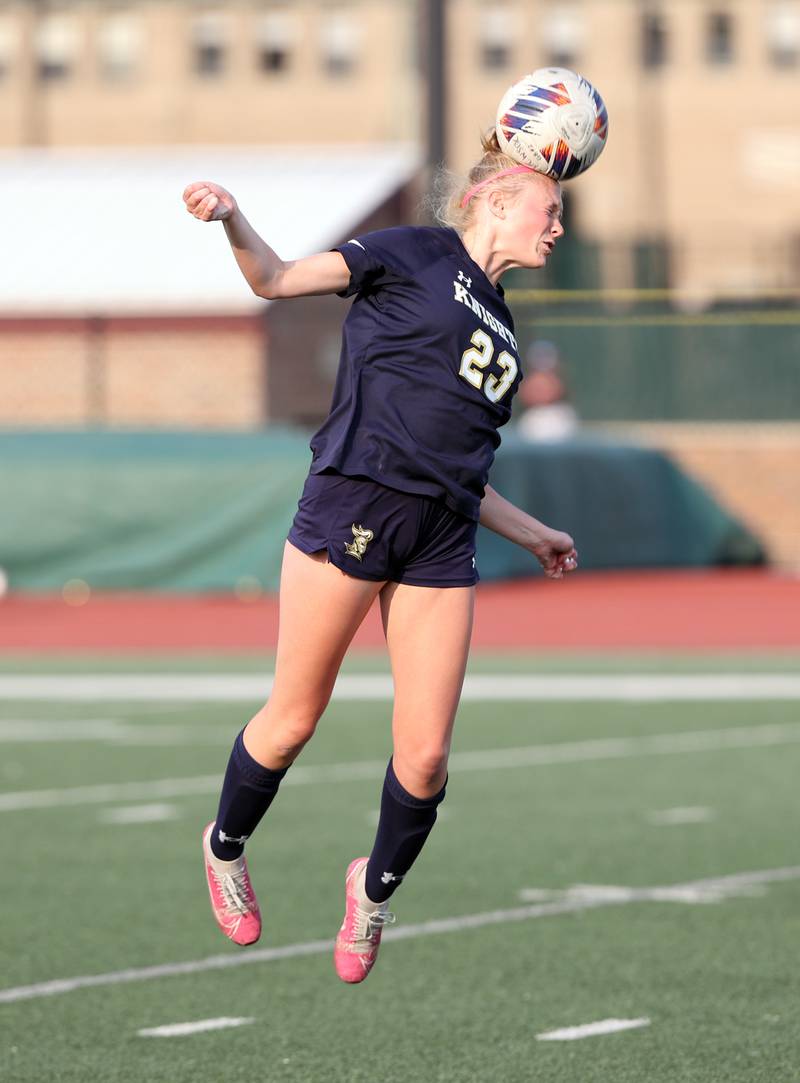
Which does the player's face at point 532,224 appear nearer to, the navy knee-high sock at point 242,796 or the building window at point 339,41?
the navy knee-high sock at point 242,796

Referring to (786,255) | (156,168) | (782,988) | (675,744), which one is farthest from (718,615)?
(156,168)

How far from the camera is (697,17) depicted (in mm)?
60750

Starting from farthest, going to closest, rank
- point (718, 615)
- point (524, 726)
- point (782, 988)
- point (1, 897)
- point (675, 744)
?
point (718, 615), point (524, 726), point (675, 744), point (1, 897), point (782, 988)

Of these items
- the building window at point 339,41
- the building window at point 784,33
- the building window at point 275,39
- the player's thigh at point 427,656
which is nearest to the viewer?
the player's thigh at point 427,656

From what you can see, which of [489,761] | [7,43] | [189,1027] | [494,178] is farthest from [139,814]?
[7,43]

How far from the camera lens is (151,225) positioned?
3847cm

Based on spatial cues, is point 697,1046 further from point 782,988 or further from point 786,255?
point 786,255

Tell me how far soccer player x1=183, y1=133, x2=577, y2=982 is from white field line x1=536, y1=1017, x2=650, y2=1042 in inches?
32.1

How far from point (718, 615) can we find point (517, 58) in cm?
4168

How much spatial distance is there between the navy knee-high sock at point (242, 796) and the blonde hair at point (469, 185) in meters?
1.44

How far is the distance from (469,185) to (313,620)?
3.95ft

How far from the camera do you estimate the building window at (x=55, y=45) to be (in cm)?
6059

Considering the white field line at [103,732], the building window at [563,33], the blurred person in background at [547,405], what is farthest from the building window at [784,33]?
the white field line at [103,732]

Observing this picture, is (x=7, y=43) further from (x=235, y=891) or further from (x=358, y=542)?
(x=358, y=542)
